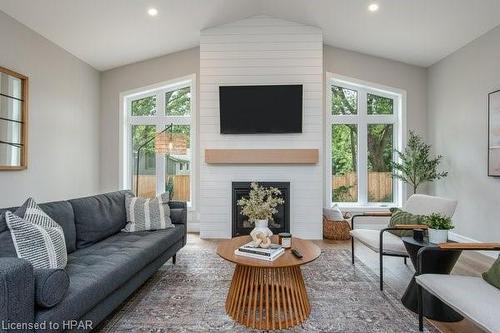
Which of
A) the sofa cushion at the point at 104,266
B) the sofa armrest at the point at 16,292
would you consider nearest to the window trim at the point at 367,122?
the sofa cushion at the point at 104,266

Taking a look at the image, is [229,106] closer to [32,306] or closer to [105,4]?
[105,4]

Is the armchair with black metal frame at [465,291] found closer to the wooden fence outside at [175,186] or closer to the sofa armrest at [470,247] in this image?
the sofa armrest at [470,247]

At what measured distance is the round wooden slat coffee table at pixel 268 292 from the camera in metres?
2.14

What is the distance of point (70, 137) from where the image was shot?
452 centimetres

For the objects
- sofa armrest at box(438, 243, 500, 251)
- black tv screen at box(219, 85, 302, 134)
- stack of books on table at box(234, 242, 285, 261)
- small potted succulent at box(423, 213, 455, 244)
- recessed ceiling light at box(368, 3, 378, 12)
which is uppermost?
recessed ceiling light at box(368, 3, 378, 12)

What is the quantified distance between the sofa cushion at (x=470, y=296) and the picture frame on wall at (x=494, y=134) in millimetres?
2530

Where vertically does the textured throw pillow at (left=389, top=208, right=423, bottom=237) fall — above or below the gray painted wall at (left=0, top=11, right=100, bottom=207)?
below

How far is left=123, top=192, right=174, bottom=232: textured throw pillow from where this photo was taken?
3.26 m

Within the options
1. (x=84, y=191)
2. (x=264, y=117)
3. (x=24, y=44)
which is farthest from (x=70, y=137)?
(x=264, y=117)

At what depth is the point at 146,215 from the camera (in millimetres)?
3299

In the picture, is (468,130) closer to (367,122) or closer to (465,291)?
(367,122)

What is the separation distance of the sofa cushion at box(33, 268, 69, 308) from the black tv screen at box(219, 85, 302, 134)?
11.4 ft

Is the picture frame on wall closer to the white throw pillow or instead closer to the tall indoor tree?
the tall indoor tree

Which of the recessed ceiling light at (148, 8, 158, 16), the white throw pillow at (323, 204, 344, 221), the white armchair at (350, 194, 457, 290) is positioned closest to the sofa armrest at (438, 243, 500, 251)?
the white armchair at (350, 194, 457, 290)
